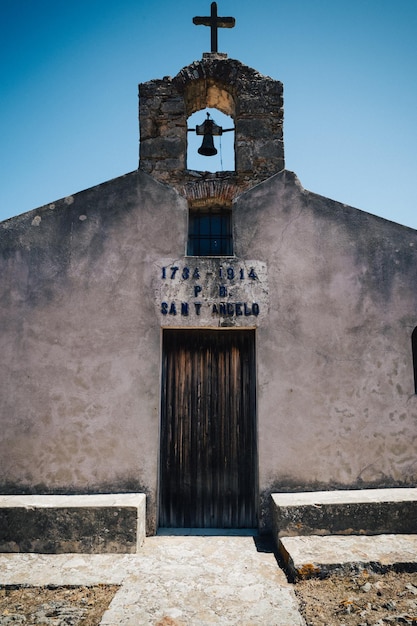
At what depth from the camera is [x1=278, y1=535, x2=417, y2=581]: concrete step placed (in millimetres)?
3918

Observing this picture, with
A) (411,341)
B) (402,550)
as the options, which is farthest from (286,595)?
(411,341)

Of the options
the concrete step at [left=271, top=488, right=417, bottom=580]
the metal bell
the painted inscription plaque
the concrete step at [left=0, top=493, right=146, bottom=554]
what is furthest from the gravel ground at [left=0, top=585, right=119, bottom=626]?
the metal bell

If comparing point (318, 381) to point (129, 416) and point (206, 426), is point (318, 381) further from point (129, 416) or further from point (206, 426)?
point (129, 416)

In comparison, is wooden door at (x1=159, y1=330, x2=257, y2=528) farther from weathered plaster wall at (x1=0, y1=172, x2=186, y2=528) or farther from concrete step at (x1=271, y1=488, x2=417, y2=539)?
concrete step at (x1=271, y1=488, x2=417, y2=539)

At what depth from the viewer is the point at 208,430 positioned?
545cm

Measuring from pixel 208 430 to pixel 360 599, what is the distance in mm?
2444

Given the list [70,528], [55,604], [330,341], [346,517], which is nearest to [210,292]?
[330,341]

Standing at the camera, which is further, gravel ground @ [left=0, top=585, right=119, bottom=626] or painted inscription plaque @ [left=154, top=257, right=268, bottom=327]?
painted inscription plaque @ [left=154, top=257, right=268, bottom=327]

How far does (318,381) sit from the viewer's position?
5324mm

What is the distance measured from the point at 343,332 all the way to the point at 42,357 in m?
3.86

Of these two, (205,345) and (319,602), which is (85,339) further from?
(319,602)

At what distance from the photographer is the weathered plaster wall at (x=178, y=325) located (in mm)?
5141

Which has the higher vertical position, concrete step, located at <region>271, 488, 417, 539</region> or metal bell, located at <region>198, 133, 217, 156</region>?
metal bell, located at <region>198, 133, 217, 156</region>

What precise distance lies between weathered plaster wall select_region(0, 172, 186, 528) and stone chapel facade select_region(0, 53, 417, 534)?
0.02 metres
